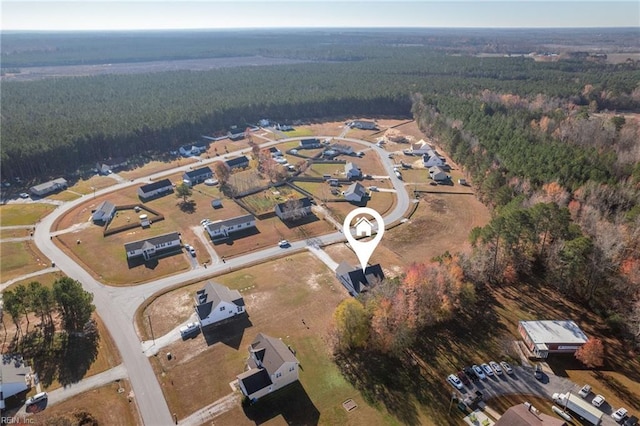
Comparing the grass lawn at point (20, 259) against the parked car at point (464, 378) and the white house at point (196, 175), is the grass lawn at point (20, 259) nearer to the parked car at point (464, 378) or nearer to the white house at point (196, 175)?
the white house at point (196, 175)

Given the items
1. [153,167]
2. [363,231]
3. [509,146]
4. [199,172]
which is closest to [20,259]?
[199,172]

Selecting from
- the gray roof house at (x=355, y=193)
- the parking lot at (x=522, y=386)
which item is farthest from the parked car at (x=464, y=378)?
the gray roof house at (x=355, y=193)

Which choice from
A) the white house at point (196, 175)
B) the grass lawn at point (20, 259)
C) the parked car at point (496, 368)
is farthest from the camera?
the white house at point (196, 175)

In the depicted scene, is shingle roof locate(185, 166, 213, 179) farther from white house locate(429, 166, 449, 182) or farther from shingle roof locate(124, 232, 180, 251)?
white house locate(429, 166, 449, 182)

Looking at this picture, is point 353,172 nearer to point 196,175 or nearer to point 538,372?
point 196,175

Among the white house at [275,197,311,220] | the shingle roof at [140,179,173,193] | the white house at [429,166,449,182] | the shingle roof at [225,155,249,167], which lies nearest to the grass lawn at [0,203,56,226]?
the shingle roof at [140,179,173,193]

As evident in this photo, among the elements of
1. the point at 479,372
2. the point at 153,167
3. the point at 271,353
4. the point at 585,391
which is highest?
the point at 271,353

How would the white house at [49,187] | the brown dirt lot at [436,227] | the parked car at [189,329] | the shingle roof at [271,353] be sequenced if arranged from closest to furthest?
the shingle roof at [271,353] → the parked car at [189,329] → the brown dirt lot at [436,227] → the white house at [49,187]
